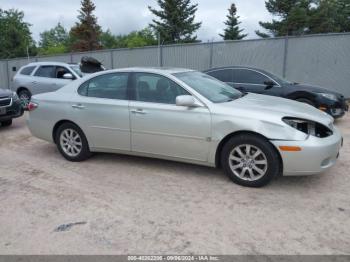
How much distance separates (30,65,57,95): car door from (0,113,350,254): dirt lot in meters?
5.98

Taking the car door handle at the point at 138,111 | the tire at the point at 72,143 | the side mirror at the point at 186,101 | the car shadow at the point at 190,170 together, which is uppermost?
the side mirror at the point at 186,101

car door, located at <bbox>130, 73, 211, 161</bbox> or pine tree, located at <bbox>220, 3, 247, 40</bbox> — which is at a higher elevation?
pine tree, located at <bbox>220, 3, 247, 40</bbox>

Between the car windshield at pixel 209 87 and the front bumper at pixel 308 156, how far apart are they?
1.08m

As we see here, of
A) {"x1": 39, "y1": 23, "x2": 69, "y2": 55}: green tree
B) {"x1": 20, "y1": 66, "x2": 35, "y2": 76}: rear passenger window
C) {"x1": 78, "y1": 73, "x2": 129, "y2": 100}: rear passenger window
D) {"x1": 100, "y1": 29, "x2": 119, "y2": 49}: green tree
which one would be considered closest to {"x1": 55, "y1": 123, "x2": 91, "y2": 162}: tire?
{"x1": 78, "y1": 73, "x2": 129, "y2": 100}: rear passenger window

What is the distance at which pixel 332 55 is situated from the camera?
11.8 m

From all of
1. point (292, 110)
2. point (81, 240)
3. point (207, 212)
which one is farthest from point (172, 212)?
point (292, 110)

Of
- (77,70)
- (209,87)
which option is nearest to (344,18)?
(77,70)

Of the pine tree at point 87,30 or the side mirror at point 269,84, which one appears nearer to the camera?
the side mirror at point 269,84

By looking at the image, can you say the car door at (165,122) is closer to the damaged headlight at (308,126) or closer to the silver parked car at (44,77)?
the damaged headlight at (308,126)

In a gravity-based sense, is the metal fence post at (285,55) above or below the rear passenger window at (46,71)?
above

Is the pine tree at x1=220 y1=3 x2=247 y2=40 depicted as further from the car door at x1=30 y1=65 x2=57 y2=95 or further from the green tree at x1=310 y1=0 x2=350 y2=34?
the car door at x1=30 y1=65 x2=57 y2=95

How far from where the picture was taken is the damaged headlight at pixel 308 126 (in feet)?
12.9

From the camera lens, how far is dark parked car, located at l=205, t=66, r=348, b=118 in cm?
771

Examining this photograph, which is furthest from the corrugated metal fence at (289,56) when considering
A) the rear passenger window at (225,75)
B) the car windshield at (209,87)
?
the car windshield at (209,87)
